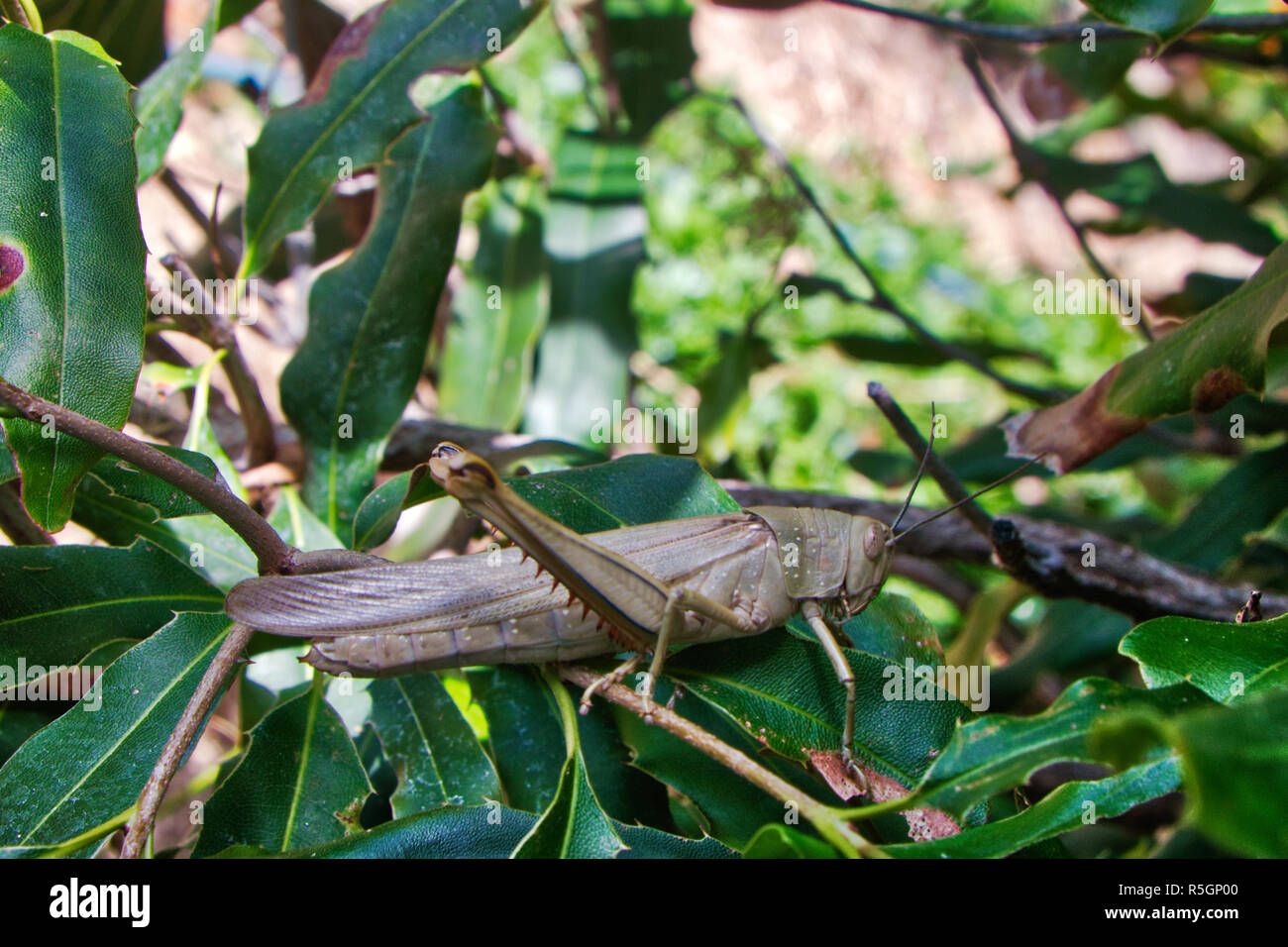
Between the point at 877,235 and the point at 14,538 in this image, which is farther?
the point at 877,235

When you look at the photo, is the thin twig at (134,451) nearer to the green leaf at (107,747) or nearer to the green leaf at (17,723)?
the green leaf at (107,747)

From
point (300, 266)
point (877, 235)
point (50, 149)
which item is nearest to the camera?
point (50, 149)

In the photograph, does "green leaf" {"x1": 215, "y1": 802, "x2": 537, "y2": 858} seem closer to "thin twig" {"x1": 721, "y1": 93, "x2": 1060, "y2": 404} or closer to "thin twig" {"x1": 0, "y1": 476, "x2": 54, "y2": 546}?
"thin twig" {"x1": 0, "y1": 476, "x2": 54, "y2": 546}

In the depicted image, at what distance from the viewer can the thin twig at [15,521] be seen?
1010 millimetres

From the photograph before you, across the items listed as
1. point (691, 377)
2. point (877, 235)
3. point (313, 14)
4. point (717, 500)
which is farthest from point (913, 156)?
point (717, 500)

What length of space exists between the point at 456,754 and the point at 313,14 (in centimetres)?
156

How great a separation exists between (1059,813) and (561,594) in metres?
0.49

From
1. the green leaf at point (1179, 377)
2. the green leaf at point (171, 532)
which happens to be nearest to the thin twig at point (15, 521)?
the green leaf at point (171, 532)

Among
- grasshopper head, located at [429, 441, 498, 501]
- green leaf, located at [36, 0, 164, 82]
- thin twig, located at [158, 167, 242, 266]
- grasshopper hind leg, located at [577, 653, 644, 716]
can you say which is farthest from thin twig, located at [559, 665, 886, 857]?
thin twig, located at [158, 167, 242, 266]

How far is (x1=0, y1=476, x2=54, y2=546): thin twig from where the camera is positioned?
1010mm

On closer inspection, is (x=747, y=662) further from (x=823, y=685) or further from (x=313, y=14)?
(x=313, y=14)

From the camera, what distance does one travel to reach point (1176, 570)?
1.34 m

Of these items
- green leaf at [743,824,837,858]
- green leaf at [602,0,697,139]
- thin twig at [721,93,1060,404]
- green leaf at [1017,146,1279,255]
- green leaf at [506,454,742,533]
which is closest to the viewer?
green leaf at [743,824,837,858]

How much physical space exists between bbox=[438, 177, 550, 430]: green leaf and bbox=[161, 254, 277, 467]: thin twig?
0.51 meters
